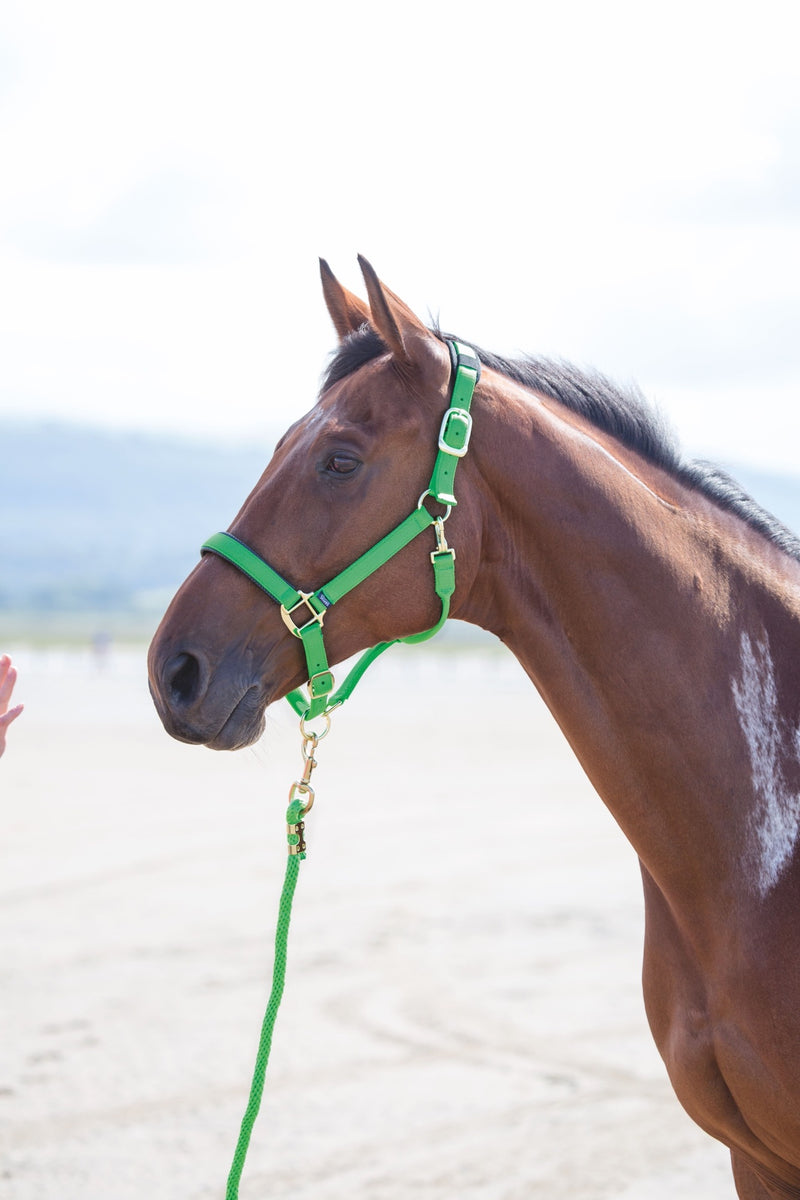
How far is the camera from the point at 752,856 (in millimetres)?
2500

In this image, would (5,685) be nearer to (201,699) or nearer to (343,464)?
(201,699)

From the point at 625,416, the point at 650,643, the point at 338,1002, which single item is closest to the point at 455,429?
the point at 625,416

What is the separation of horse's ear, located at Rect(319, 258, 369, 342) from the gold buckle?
80 centimetres

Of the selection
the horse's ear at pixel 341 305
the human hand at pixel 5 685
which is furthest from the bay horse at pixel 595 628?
the human hand at pixel 5 685

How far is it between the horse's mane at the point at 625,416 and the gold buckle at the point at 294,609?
0.58 metres

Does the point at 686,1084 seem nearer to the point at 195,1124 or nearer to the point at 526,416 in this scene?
the point at 526,416

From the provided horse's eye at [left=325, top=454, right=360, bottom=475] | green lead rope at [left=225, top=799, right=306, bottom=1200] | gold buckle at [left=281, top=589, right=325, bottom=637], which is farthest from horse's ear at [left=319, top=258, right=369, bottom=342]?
green lead rope at [left=225, top=799, right=306, bottom=1200]

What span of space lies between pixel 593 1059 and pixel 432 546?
418cm

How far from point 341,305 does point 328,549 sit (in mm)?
792

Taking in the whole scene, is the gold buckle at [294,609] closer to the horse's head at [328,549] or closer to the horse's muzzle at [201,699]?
the horse's head at [328,549]

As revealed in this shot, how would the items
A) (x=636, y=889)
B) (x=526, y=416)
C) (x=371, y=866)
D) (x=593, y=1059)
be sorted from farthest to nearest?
(x=371, y=866) < (x=636, y=889) < (x=593, y=1059) < (x=526, y=416)

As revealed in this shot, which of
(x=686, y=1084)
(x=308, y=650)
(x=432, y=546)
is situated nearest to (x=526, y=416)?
(x=432, y=546)

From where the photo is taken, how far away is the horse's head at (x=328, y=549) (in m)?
2.54

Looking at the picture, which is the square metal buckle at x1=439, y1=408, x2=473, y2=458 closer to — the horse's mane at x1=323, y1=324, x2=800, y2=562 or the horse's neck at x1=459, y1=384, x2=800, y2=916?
the horse's neck at x1=459, y1=384, x2=800, y2=916
